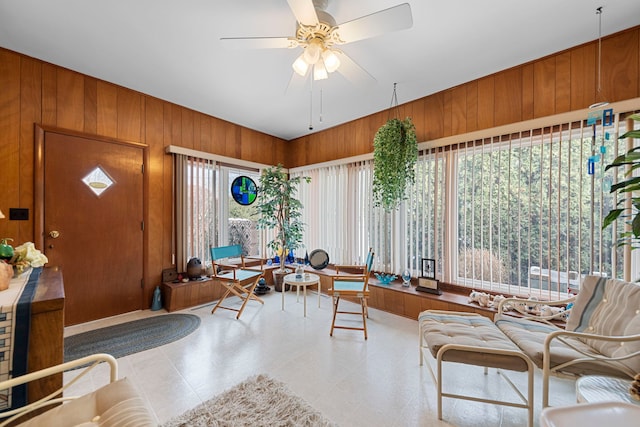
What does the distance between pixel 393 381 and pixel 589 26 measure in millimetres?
3174

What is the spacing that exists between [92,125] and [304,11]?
2.81 meters

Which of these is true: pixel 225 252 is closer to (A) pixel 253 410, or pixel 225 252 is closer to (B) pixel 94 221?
(B) pixel 94 221

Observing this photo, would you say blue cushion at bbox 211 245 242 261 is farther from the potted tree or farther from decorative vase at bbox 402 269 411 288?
decorative vase at bbox 402 269 411 288

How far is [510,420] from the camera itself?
1558 millimetres

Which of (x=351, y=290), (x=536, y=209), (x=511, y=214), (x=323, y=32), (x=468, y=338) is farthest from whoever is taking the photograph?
(x=351, y=290)

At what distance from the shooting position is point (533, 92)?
2531 millimetres

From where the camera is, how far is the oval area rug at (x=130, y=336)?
7.61ft

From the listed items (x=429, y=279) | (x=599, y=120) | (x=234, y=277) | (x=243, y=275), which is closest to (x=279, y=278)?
(x=243, y=275)

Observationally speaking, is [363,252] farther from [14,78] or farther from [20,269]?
[14,78]

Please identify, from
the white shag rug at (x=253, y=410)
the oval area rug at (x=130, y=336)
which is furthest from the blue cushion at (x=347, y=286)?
the oval area rug at (x=130, y=336)

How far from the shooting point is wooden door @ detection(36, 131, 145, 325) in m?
2.71

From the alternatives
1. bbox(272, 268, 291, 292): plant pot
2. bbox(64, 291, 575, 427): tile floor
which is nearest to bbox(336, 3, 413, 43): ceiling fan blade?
bbox(64, 291, 575, 427): tile floor

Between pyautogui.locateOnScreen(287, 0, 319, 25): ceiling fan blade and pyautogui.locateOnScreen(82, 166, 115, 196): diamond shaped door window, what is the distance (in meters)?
2.83

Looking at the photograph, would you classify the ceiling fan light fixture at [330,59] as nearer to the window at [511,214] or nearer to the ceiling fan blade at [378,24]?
the ceiling fan blade at [378,24]
